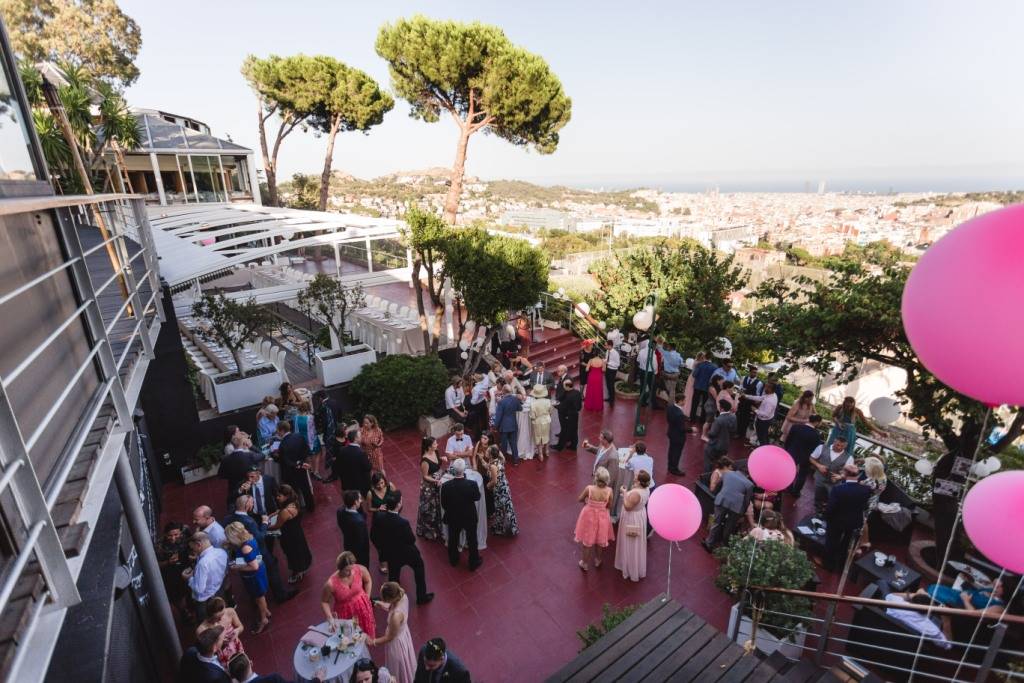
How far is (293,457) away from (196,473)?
8.14 feet

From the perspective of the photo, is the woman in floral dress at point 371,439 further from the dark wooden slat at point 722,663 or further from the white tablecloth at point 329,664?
the dark wooden slat at point 722,663

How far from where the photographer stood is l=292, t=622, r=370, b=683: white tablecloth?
3.78 m

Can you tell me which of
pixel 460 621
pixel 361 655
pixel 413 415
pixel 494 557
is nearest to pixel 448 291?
pixel 413 415

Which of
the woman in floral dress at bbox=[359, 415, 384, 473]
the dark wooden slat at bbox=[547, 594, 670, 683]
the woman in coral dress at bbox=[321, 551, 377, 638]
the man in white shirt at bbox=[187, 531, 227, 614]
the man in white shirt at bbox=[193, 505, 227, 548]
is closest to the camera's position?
the dark wooden slat at bbox=[547, 594, 670, 683]

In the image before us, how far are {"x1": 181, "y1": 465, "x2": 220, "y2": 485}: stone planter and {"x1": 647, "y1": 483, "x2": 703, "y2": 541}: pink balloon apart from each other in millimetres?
6766

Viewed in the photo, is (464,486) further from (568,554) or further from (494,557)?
(568,554)

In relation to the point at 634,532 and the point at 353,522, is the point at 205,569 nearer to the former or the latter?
the point at 353,522

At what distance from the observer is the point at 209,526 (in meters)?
4.72

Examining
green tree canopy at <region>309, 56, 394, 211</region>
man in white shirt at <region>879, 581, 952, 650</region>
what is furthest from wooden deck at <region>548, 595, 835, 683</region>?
green tree canopy at <region>309, 56, 394, 211</region>

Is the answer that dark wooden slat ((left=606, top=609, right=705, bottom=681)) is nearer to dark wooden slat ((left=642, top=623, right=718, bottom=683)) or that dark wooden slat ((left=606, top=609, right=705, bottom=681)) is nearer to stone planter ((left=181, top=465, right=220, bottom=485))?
dark wooden slat ((left=642, top=623, right=718, bottom=683))

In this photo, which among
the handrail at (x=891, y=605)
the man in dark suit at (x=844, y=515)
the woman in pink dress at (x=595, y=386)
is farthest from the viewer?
the woman in pink dress at (x=595, y=386)

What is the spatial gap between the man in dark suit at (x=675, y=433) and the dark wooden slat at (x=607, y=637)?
126 inches

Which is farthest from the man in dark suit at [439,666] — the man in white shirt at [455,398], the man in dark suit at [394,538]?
the man in white shirt at [455,398]

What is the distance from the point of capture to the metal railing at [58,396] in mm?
1711
